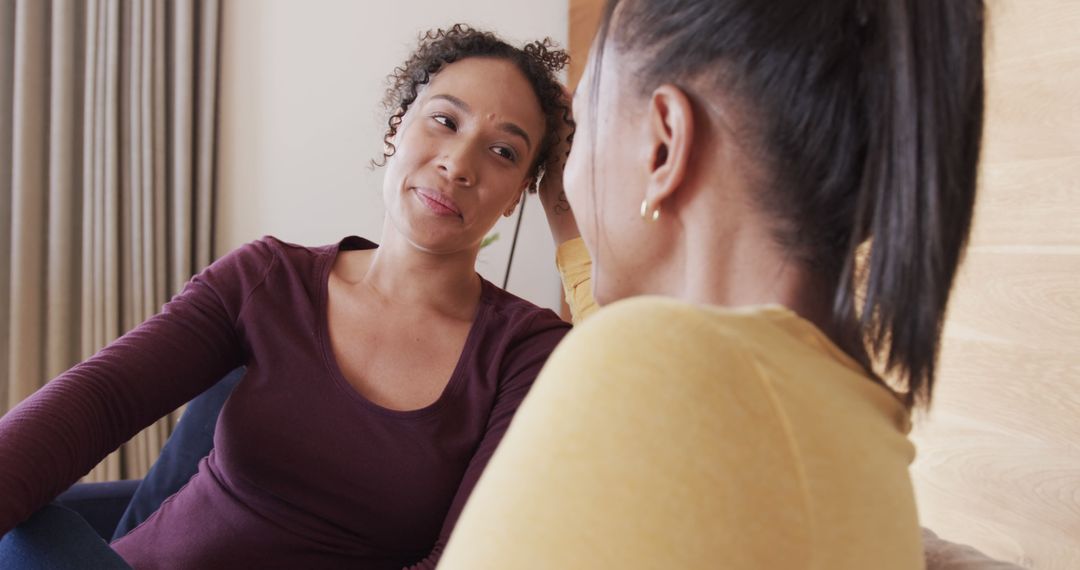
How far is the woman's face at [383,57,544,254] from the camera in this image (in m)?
1.29

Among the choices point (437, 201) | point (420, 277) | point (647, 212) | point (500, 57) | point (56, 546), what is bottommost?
point (56, 546)

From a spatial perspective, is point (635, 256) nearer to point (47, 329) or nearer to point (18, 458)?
point (18, 458)

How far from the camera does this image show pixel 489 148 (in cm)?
134

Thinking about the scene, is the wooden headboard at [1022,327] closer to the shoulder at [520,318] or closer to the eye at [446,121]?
the shoulder at [520,318]

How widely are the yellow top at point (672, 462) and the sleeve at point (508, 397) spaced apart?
2.33 feet

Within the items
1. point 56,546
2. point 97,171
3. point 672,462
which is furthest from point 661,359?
point 97,171

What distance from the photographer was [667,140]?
1.99 feet

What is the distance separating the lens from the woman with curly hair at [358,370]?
45.6 inches

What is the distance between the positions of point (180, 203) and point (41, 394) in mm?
1659

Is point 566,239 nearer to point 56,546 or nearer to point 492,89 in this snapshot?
point 492,89

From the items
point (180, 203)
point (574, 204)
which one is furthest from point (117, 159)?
point (574, 204)

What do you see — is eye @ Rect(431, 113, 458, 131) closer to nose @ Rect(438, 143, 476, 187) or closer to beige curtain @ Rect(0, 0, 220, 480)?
nose @ Rect(438, 143, 476, 187)

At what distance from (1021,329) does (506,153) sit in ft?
2.69

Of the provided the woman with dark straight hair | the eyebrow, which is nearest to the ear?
the woman with dark straight hair
